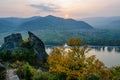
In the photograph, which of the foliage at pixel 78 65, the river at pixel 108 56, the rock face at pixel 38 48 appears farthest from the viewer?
the river at pixel 108 56

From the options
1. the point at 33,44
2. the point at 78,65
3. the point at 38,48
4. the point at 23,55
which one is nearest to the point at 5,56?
the point at 23,55

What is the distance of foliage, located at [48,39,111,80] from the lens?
19391mm

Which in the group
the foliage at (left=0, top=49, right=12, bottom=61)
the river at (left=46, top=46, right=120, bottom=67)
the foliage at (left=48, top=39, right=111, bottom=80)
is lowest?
the river at (left=46, top=46, right=120, bottom=67)

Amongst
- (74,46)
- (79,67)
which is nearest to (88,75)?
(79,67)

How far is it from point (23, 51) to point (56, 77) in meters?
16.2

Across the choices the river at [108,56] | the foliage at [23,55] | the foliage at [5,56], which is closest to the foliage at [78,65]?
the foliage at [23,55]

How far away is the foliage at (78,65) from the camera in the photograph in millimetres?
19391

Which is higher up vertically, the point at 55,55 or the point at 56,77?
the point at 55,55

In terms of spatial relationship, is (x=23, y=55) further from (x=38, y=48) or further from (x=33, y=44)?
(x=38, y=48)

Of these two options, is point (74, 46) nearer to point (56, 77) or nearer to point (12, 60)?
point (56, 77)

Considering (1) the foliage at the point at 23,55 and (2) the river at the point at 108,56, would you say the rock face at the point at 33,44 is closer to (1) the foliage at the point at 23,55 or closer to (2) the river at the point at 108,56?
(1) the foliage at the point at 23,55

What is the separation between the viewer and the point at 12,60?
3484 centimetres

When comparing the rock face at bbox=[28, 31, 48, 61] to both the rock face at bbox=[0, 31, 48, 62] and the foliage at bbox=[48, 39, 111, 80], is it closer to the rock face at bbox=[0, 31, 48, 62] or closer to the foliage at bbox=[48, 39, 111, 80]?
the rock face at bbox=[0, 31, 48, 62]

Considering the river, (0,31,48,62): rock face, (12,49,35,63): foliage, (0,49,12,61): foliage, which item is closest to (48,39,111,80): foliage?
(12,49,35,63): foliage
